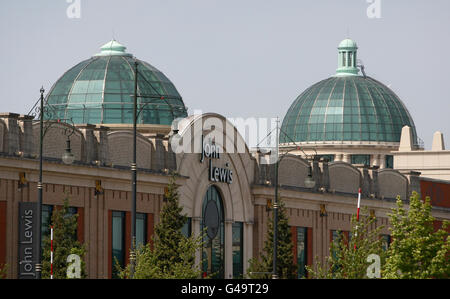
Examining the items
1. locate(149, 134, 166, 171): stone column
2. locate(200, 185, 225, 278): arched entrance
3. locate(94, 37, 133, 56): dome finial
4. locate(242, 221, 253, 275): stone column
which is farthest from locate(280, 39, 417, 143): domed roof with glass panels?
locate(149, 134, 166, 171): stone column

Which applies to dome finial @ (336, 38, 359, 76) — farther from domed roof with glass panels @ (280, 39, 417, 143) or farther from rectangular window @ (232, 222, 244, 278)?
rectangular window @ (232, 222, 244, 278)

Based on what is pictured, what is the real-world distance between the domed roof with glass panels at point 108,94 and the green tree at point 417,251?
2748 cm

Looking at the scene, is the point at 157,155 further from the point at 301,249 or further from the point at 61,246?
the point at 301,249

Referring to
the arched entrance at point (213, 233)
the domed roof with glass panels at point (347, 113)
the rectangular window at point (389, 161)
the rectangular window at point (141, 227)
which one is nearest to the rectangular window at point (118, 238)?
the rectangular window at point (141, 227)

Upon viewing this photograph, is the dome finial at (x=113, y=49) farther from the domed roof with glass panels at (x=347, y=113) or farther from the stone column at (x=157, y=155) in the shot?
the domed roof with glass panels at (x=347, y=113)

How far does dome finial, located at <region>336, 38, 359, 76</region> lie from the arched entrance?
74.1m

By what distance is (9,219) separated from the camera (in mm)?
60031

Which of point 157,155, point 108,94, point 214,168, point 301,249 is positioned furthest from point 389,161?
point 157,155

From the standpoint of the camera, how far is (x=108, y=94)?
8369 cm

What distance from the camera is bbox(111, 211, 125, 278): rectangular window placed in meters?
67.8

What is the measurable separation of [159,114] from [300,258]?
44.8 feet
